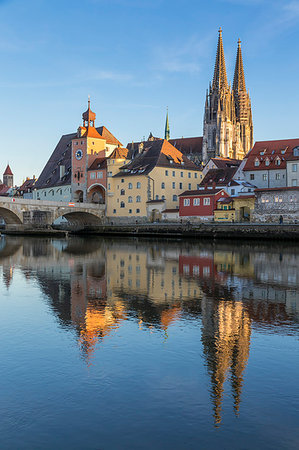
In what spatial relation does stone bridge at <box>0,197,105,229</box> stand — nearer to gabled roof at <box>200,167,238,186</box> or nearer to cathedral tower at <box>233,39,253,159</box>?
A: gabled roof at <box>200,167,238,186</box>

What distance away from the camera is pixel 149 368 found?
9703 millimetres

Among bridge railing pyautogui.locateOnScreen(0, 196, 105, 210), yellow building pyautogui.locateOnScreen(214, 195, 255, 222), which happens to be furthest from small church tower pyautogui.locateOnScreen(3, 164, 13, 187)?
yellow building pyautogui.locateOnScreen(214, 195, 255, 222)

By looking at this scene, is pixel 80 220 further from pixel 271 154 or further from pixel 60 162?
pixel 271 154

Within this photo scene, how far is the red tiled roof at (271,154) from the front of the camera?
68.4 m

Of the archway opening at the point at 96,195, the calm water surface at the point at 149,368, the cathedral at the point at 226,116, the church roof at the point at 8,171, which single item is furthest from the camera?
the church roof at the point at 8,171

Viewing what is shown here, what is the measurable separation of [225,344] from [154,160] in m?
65.3

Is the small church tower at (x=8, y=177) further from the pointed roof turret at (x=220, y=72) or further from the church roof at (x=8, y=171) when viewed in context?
the pointed roof turret at (x=220, y=72)

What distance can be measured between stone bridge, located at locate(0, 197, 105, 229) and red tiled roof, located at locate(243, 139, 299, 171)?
24.7 m

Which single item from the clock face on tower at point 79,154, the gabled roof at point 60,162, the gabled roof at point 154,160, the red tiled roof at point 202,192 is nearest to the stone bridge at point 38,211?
the gabled roof at point 154,160

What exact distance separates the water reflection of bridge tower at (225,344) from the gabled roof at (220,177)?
5693 centimetres

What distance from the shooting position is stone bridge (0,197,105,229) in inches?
2672

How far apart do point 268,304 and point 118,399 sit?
9.13 meters

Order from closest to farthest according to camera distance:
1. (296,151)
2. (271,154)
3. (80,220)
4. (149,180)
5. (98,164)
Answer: (296,151)
(271,154)
(149,180)
(80,220)
(98,164)

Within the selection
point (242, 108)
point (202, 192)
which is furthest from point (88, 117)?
point (242, 108)
